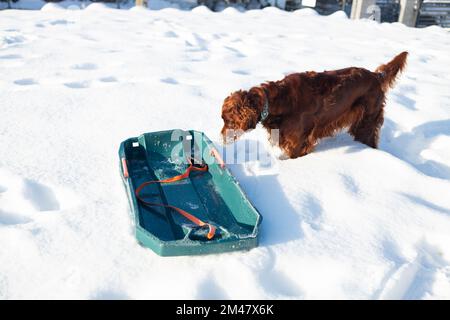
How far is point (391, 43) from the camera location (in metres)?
7.58

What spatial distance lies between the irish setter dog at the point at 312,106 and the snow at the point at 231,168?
0.18m

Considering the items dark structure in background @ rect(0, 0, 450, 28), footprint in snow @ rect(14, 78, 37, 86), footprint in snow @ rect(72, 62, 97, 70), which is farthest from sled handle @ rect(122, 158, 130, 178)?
dark structure in background @ rect(0, 0, 450, 28)

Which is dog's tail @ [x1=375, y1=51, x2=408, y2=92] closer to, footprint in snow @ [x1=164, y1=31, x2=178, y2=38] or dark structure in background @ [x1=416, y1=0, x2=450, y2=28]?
footprint in snow @ [x1=164, y1=31, x2=178, y2=38]

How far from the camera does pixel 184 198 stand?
2.66m

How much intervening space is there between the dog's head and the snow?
1.24 ft

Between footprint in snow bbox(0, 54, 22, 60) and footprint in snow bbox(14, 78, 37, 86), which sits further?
footprint in snow bbox(0, 54, 22, 60)

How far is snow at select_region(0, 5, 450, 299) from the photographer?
192 cm

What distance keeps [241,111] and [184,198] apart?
69 centimetres

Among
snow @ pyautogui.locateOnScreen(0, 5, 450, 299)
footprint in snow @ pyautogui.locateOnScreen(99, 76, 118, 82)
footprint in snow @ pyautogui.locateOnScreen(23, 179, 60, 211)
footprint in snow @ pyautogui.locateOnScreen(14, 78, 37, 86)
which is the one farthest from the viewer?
footprint in snow @ pyautogui.locateOnScreen(99, 76, 118, 82)

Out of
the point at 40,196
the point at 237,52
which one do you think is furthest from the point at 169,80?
the point at 40,196

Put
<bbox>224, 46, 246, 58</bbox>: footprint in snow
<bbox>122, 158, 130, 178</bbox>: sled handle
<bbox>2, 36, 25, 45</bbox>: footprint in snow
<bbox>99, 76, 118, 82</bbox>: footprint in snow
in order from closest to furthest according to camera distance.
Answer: <bbox>122, 158, 130, 178</bbox>: sled handle, <bbox>99, 76, 118, 82</bbox>: footprint in snow, <bbox>2, 36, 25, 45</bbox>: footprint in snow, <bbox>224, 46, 246, 58</bbox>: footprint in snow

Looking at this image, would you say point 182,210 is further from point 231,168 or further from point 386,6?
point 386,6

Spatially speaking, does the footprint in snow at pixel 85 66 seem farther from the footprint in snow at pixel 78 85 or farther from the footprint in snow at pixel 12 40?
the footprint in snow at pixel 12 40

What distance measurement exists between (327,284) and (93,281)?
1.11 meters
